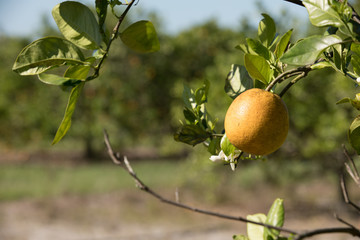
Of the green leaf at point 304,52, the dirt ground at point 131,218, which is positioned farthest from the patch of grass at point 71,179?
the green leaf at point 304,52

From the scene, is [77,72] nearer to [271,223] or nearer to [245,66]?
[245,66]

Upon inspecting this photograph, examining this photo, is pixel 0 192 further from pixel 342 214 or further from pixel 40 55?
pixel 40 55

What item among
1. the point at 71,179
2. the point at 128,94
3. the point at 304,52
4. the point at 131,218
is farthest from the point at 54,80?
the point at 71,179

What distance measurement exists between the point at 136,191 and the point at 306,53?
23.6ft

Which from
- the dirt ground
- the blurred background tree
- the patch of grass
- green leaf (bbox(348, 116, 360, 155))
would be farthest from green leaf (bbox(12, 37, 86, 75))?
the patch of grass

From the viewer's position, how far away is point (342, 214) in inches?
213

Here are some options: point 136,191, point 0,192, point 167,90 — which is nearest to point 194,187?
point 136,191

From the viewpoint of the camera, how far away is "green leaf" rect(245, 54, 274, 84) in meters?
0.46

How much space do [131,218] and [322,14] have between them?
5683 mm

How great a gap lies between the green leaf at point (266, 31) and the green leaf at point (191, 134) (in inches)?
5.8

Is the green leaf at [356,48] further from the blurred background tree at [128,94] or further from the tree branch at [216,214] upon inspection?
the blurred background tree at [128,94]

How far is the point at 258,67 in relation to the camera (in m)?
0.47

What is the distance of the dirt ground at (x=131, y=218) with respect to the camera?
504 cm

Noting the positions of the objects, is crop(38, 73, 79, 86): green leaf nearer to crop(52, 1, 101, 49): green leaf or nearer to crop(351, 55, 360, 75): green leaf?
crop(52, 1, 101, 49): green leaf
